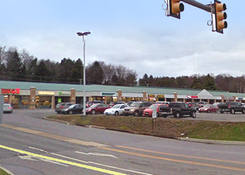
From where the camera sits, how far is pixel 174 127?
76.1 ft

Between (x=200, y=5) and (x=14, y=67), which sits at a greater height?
(x=14, y=67)

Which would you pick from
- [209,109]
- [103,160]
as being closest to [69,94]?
[209,109]

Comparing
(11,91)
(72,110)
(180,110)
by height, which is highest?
(11,91)

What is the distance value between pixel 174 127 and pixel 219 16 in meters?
13.3

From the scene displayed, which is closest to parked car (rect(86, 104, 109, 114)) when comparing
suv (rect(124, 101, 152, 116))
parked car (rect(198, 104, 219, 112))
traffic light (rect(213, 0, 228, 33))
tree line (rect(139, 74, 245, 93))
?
suv (rect(124, 101, 152, 116))

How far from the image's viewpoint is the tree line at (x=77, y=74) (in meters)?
99.4

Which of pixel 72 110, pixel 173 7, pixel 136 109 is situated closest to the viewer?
pixel 173 7

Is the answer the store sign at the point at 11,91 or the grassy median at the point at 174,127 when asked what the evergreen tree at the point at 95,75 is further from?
the grassy median at the point at 174,127

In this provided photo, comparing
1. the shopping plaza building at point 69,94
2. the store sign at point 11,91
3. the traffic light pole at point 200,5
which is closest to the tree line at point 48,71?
the shopping plaza building at point 69,94

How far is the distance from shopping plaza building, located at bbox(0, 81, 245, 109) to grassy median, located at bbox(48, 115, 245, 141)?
3445 centimetres

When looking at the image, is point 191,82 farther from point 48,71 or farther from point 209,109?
point 209,109

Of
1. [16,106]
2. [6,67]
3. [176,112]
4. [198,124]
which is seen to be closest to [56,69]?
[6,67]

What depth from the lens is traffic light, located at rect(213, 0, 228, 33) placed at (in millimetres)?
11303

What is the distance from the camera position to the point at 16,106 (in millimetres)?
60062
